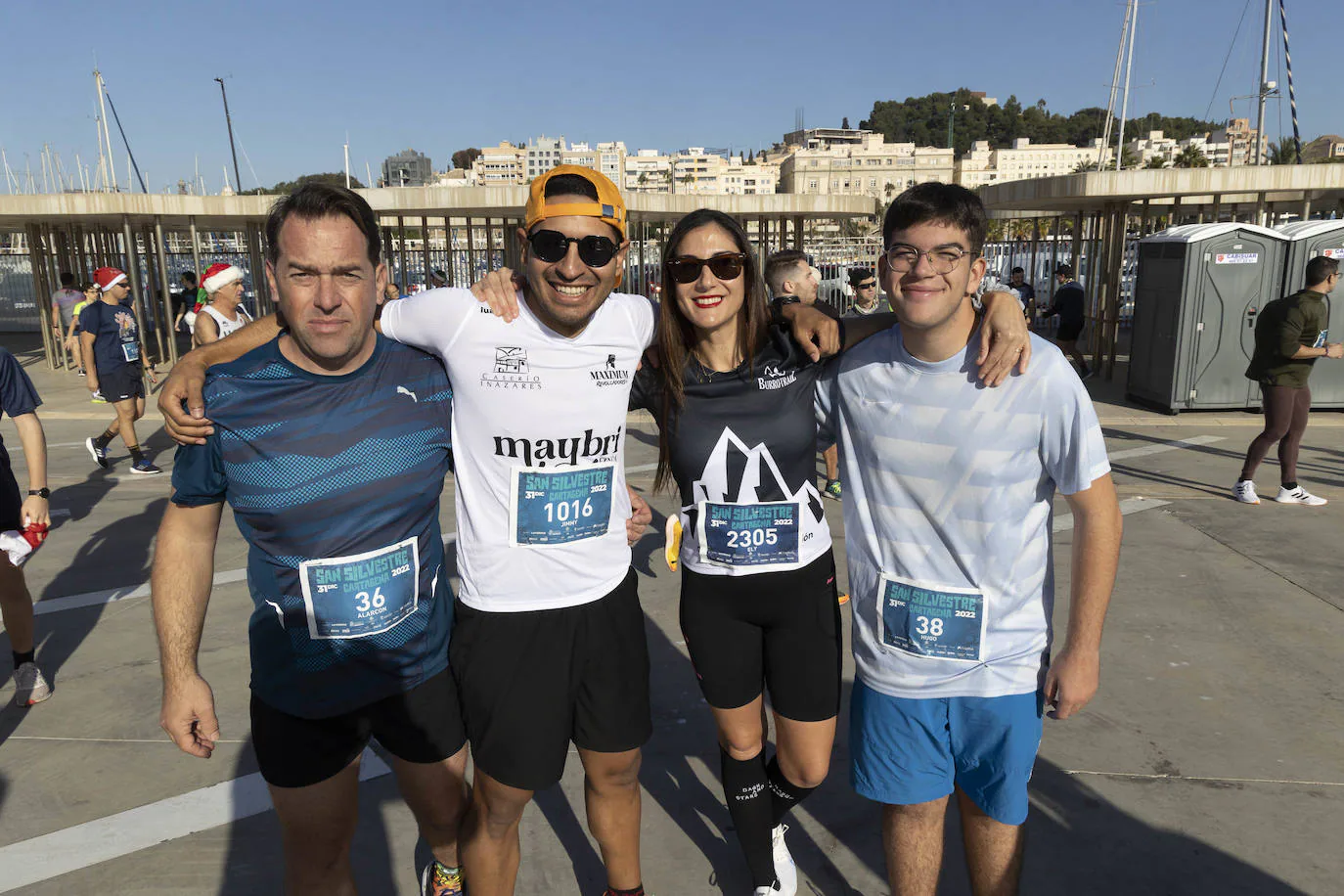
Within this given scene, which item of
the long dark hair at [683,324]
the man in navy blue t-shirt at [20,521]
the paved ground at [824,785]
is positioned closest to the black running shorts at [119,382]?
the paved ground at [824,785]

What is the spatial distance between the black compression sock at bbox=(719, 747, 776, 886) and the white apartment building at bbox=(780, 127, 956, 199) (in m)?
123

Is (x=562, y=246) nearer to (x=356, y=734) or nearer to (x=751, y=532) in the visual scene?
(x=751, y=532)

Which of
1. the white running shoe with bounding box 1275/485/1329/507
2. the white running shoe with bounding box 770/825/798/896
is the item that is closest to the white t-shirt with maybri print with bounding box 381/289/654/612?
the white running shoe with bounding box 770/825/798/896

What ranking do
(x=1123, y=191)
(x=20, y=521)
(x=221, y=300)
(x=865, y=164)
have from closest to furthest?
(x=20, y=521) < (x=221, y=300) < (x=1123, y=191) < (x=865, y=164)

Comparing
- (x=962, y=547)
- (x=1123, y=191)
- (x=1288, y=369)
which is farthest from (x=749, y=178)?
(x=962, y=547)

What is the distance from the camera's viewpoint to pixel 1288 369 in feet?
23.2

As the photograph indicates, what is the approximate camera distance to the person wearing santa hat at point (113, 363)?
888cm

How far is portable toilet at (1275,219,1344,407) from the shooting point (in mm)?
11031

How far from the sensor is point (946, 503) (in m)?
2.19

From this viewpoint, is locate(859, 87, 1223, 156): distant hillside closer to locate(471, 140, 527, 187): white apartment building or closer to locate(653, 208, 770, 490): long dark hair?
locate(471, 140, 527, 187): white apartment building

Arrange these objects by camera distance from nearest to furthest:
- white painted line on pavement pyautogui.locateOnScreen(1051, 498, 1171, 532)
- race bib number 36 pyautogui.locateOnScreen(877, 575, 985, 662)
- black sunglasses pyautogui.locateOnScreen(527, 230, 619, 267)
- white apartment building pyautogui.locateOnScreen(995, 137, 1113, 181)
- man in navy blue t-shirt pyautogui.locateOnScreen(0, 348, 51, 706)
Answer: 1. race bib number 36 pyautogui.locateOnScreen(877, 575, 985, 662)
2. black sunglasses pyautogui.locateOnScreen(527, 230, 619, 267)
3. man in navy blue t-shirt pyautogui.locateOnScreen(0, 348, 51, 706)
4. white painted line on pavement pyautogui.locateOnScreen(1051, 498, 1171, 532)
5. white apartment building pyautogui.locateOnScreen(995, 137, 1113, 181)

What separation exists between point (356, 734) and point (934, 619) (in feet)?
5.13

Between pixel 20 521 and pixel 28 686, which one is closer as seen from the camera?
pixel 28 686

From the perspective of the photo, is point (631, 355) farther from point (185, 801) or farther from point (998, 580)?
point (185, 801)
